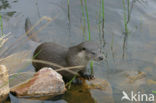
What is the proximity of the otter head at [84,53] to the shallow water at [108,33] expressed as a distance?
30cm

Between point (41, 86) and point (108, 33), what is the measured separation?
188 cm

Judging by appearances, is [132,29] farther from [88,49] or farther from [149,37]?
[88,49]

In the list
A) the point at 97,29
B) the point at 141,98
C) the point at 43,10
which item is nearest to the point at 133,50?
the point at 97,29

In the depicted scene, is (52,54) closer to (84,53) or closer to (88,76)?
(84,53)

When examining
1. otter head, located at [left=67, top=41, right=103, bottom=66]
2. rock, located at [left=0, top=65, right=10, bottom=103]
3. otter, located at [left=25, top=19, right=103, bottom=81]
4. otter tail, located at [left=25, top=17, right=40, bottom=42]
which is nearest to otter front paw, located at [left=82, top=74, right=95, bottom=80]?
otter, located at [left=25, top=19, right=103, bottom=81]

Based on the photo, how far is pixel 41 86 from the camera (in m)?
3.21

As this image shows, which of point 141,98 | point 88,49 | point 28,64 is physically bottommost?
point 141,98

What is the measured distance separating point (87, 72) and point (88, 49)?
47 cm

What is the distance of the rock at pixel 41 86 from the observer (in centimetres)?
319

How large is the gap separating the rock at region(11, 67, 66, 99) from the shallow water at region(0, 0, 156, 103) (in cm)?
9

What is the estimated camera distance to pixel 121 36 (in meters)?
4.62

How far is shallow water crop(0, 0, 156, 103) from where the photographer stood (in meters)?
3.73

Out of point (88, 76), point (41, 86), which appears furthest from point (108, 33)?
point (41, 86)

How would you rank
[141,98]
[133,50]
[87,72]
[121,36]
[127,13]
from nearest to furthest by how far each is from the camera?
[141,98] < [87,72] < [133,50] < [121,36] < [127,13]
